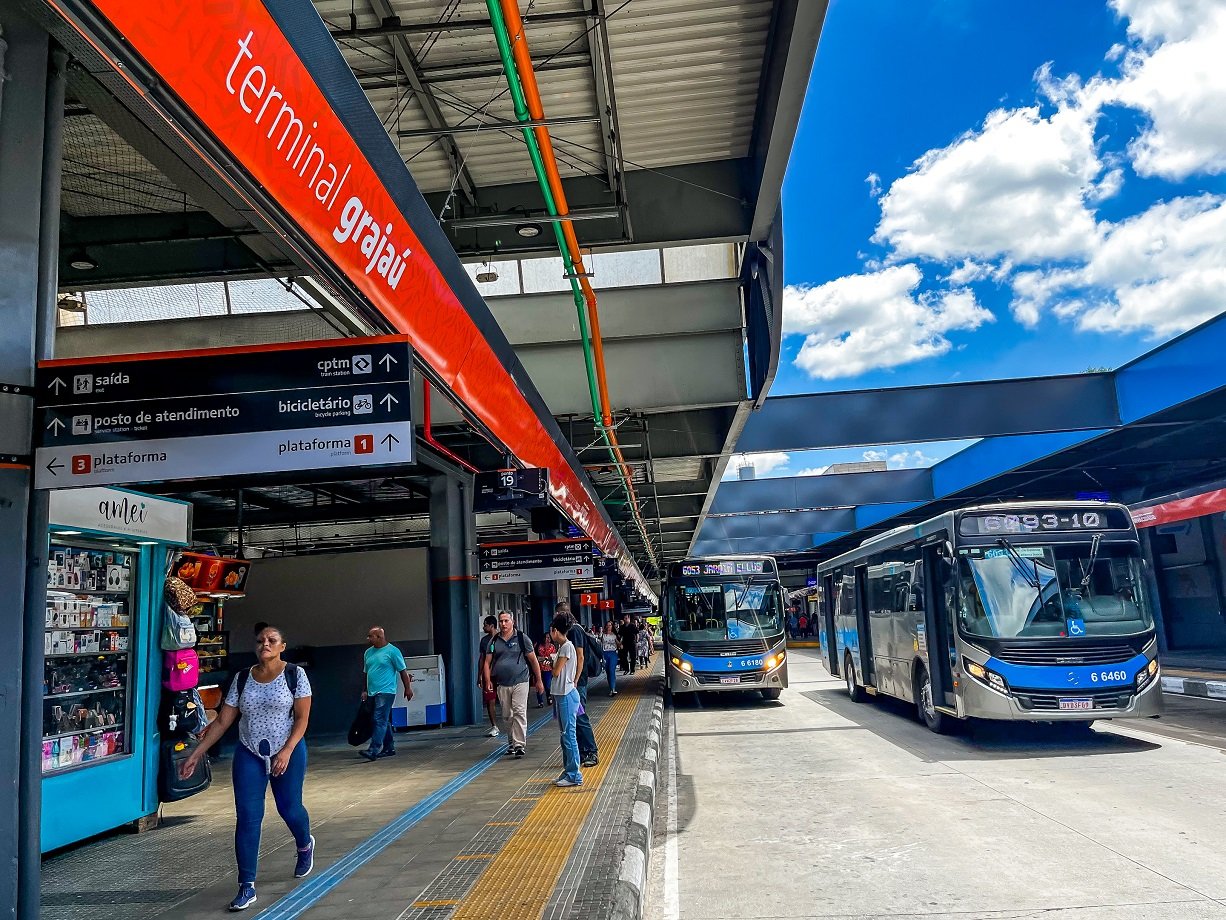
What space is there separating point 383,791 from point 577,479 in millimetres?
7081

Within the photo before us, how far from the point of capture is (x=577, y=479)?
637 inches

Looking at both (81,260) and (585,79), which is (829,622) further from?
(81,260)

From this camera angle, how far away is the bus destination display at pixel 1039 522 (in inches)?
505

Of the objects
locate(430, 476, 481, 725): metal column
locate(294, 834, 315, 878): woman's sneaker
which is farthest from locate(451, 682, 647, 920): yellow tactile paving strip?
locate(430, 476, 481, 725): metal column

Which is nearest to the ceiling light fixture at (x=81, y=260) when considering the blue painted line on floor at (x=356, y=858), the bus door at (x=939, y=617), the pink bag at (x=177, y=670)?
the pink bag at (x=177, y=670)

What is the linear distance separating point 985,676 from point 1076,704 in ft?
3.48

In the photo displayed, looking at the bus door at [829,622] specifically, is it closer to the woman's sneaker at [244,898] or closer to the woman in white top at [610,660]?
the woman in white top at [610,660]

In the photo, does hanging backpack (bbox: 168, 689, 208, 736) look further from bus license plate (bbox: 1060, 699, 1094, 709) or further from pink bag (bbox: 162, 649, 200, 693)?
bus license plate (bbox: 1060, 699, 1094, 709)

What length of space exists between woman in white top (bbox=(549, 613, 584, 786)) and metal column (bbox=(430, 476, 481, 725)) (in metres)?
6.84

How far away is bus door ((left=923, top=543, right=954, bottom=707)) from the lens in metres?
13.2

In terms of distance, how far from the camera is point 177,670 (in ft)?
28.4

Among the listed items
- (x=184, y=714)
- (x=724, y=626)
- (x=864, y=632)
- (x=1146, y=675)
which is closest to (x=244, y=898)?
(x=184, y=714)

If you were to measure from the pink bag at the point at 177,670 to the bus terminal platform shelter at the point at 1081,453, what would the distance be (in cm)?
1439

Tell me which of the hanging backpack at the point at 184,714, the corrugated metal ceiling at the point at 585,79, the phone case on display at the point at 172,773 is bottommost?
the phone case on display at the point at 172,773
